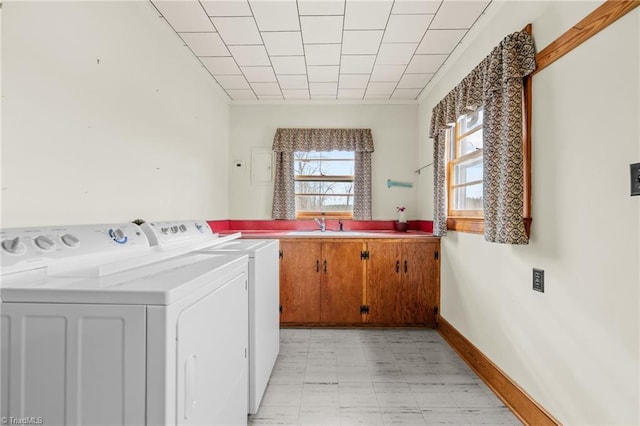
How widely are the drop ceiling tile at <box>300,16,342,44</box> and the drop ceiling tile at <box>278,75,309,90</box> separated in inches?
26.1

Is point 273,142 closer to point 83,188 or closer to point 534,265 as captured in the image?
point 83,188

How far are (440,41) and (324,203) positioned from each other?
207 centimetres

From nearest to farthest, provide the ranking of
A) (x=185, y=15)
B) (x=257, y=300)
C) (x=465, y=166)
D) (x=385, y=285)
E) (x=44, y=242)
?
1. (x=44, y=242)
2. (x=257, y=300)
3. (x=185, y=15)
4. (x=465, y=166)
5. (x=385, y=285)

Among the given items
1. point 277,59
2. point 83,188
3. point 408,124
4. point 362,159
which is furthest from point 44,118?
point 408,124

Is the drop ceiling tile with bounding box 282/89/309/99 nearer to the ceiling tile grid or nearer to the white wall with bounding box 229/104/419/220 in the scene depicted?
the ceiling tile grid

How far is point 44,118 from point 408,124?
3387mm

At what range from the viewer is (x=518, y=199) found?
172 centimetres

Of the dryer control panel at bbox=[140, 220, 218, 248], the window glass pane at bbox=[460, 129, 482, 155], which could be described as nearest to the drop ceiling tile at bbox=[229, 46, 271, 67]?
the dryer control panel at bbox=[140, 220, 218, 248]

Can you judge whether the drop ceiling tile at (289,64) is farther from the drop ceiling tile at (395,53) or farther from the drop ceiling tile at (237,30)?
the drop ceiling tile at (395,53)

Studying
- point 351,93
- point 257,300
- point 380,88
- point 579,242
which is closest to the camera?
point 579,242

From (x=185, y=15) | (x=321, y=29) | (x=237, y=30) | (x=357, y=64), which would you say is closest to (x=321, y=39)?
(x=321, y=29)

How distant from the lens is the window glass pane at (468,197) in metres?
2.53

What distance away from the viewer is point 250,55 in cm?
Answer: 272

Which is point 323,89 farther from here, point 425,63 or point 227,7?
point 227,7
